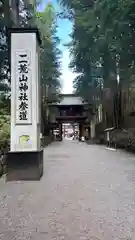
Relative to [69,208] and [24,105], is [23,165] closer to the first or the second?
[24,105]

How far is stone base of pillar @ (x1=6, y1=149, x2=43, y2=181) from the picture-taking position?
8.17m

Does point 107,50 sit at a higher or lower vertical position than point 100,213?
higher

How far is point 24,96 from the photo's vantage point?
8.45 meters

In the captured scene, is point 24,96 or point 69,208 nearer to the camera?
point 69,208

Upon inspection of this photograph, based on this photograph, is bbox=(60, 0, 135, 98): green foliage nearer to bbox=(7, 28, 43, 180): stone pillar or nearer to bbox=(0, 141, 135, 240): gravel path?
bbox=(7, 28, 43, 180): stone pillar

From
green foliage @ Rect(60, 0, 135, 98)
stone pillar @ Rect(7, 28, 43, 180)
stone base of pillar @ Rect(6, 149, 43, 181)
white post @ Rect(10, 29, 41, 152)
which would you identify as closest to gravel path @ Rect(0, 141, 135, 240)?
stone base of pillar @ Rect(6, 149, 43, 181)

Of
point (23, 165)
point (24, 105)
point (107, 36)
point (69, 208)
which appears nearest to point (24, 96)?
point (24, 105)

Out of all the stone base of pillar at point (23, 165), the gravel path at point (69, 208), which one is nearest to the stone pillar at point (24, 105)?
the stone base of pillar at point (23, 165)

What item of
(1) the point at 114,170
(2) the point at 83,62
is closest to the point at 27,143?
(1) the point at 114,170

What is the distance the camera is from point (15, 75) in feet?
28.1

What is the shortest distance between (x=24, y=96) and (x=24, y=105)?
0.22 m

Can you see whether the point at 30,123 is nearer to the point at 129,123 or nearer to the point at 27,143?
the point at 27,143

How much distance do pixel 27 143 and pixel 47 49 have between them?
2083cm

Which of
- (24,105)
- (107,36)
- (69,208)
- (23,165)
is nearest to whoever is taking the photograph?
(69,208)
